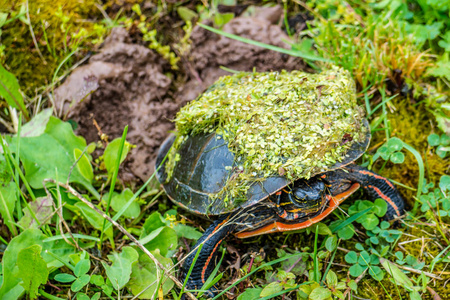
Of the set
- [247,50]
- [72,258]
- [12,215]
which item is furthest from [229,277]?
[247,50]

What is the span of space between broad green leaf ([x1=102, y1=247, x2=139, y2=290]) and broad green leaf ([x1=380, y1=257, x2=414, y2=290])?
1629mm

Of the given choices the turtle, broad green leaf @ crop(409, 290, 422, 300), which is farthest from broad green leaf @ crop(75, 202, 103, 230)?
broad green leaf @ crop(409, 290, 422, 300)

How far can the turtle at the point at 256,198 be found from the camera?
2.20m

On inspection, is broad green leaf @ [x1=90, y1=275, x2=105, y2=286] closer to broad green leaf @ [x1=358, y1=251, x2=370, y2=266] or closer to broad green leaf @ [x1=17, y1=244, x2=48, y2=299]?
broad green leaf @ [x1=17, y1=244, x2=48, y2=299]

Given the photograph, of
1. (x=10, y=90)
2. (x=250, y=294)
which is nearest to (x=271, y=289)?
(x=250, y=294)

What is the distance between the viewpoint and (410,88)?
2926 millimetres

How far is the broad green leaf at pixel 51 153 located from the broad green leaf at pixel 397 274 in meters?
2.23

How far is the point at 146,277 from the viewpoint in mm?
2318

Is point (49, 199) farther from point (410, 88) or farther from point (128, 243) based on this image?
point (410, 88)

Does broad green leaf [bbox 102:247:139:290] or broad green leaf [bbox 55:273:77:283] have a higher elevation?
broad green leaf [bbox 55:273:77:283]

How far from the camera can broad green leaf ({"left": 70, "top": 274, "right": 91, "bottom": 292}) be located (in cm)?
216

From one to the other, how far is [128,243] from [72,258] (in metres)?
0.43

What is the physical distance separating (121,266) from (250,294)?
0.87 metres

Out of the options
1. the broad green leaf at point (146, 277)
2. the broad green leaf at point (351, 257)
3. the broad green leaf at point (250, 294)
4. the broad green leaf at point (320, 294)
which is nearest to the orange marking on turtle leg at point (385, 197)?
the broad green leaf at point (351, 257)
